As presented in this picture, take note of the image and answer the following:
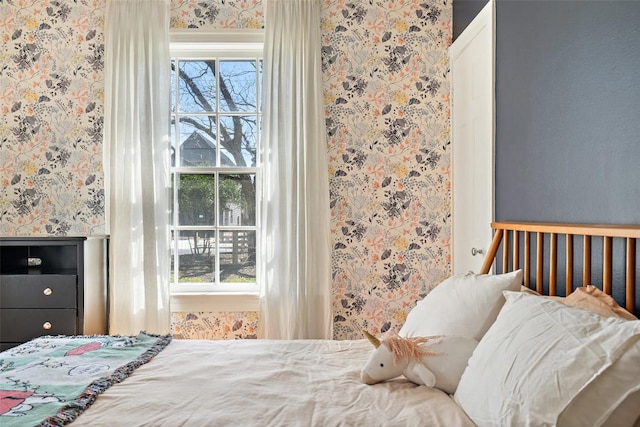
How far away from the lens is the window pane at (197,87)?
142 inches

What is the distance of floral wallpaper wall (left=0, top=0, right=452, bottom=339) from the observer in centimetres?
346

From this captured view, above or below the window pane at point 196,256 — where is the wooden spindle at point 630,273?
above

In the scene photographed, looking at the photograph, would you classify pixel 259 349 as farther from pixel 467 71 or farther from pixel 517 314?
pixel 467 71

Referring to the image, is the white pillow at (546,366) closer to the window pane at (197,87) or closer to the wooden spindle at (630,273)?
the wooden spindle at (630,273)

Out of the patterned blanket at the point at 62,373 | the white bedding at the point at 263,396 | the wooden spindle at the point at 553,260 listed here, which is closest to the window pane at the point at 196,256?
the patterned blanket at the point at 62,373

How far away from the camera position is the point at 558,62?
6.54 feet

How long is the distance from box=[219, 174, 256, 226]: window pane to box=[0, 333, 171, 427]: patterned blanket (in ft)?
4.63

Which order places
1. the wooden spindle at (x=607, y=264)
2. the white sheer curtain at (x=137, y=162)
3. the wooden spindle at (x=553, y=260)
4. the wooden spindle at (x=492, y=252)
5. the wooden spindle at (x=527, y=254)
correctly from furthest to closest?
the white sheer curtain at (x=137, y=162), the wooden spindle at (x=492, y=252), the wooden spindle at (x=527, y=254), the wooden spindle at (x=553, y=260), the wooden spindle at (x=607, y=264)

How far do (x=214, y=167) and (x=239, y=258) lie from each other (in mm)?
632

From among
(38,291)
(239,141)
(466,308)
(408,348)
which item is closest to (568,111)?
(466,308)

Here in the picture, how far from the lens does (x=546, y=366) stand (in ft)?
3.77

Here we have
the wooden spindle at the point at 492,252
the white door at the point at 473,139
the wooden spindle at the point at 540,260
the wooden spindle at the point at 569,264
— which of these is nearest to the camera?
the wooden spindle at the point at 569,264

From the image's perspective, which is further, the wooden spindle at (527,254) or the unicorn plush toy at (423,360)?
the wooden spindle at (527,254)

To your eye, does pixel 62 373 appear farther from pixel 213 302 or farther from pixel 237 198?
pixel 237 198
